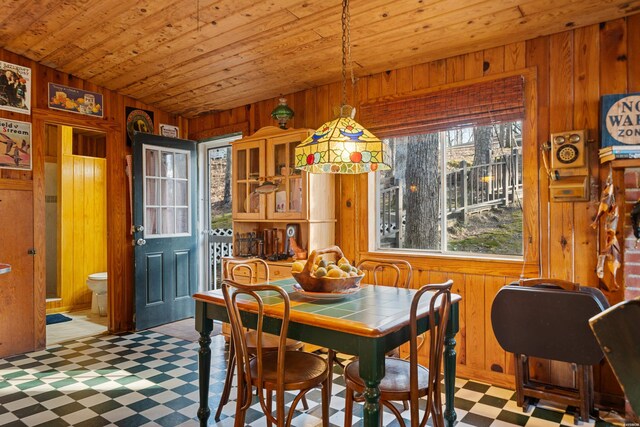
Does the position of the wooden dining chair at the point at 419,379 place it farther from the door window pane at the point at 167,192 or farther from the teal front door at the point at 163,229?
the door window pane at the point at 167,192

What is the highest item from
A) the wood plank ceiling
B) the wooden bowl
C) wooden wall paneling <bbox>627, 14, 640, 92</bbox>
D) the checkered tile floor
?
the wood plank ceiling

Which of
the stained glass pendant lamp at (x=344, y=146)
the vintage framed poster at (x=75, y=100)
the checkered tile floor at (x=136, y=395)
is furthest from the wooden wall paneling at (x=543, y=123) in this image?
the vintage framed poster at (x=75, y=100)

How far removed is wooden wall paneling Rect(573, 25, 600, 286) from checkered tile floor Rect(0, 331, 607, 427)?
2.95ft

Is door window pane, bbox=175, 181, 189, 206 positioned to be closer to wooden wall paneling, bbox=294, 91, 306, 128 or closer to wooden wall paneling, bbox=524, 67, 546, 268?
wooden wall paneling, bbox=294, 91, 306, 128

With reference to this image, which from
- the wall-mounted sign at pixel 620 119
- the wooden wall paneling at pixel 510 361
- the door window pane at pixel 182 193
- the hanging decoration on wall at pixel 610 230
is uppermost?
the wall-mounted sign at pixel 620 119

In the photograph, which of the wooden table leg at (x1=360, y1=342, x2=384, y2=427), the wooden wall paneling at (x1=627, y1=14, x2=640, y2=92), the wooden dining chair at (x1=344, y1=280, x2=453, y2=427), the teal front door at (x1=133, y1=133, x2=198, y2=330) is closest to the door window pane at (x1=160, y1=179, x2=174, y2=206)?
the teal front door at (x1=133, y1=133, x2=198, y2=330)

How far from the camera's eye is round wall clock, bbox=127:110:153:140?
178 inches

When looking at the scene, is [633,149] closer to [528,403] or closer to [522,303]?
[522,303]

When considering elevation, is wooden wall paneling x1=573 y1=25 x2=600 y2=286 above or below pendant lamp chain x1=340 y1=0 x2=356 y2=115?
below

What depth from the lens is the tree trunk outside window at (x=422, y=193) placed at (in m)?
3.51

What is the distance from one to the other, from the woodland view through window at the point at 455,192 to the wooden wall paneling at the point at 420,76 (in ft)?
1.28

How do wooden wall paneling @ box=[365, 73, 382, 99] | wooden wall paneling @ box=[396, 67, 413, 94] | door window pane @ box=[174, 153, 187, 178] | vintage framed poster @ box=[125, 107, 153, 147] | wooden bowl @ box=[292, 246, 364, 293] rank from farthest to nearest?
1. door window pane @ box=[174, 153, 187, 178]
2. vintage framed poster @ box=[125, 107, 153, 147]
3. wooden wall paneling @ box=[365, 73, 382, 99]
4. wooden wall paneling @ box=[396, 67, 413, 94]
5. wooden bowl @ box=[292, 246, 364, 293]

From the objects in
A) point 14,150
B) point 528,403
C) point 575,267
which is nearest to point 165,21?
point 14,150

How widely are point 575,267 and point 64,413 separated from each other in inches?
127
